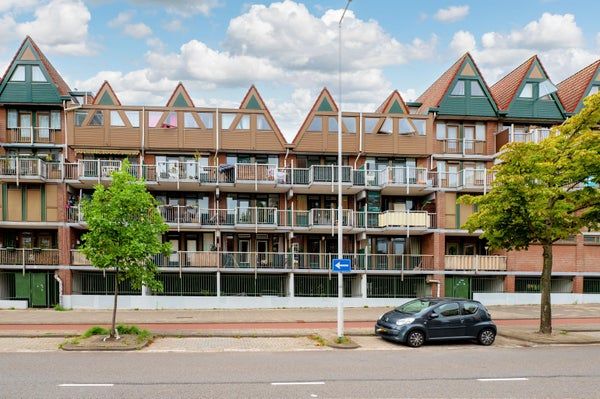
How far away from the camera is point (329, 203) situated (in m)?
35.7

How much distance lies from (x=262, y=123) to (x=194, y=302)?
1158 cm

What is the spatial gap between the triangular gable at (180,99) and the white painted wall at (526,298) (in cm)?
2142

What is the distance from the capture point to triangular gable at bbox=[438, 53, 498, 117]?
116ft

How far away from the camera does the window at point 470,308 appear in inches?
731

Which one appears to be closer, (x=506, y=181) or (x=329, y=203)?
(x=506, y=181)

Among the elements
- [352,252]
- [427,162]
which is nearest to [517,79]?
[427,162]

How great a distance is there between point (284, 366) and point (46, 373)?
18.4ft

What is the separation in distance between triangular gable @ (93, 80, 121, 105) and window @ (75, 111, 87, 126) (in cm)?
144

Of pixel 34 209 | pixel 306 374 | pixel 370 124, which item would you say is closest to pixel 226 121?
pixel 370 124

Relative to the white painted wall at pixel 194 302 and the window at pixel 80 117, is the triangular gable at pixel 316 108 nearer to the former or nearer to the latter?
the white painted wall at pixel 194 302

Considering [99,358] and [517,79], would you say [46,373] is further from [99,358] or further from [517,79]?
[517,79]

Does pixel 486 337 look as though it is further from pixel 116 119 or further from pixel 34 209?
pixel 34 209

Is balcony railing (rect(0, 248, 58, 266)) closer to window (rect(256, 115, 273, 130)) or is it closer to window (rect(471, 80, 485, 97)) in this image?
window (rect(256, 115, 273, 130))

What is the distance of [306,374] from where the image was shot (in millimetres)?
12859
